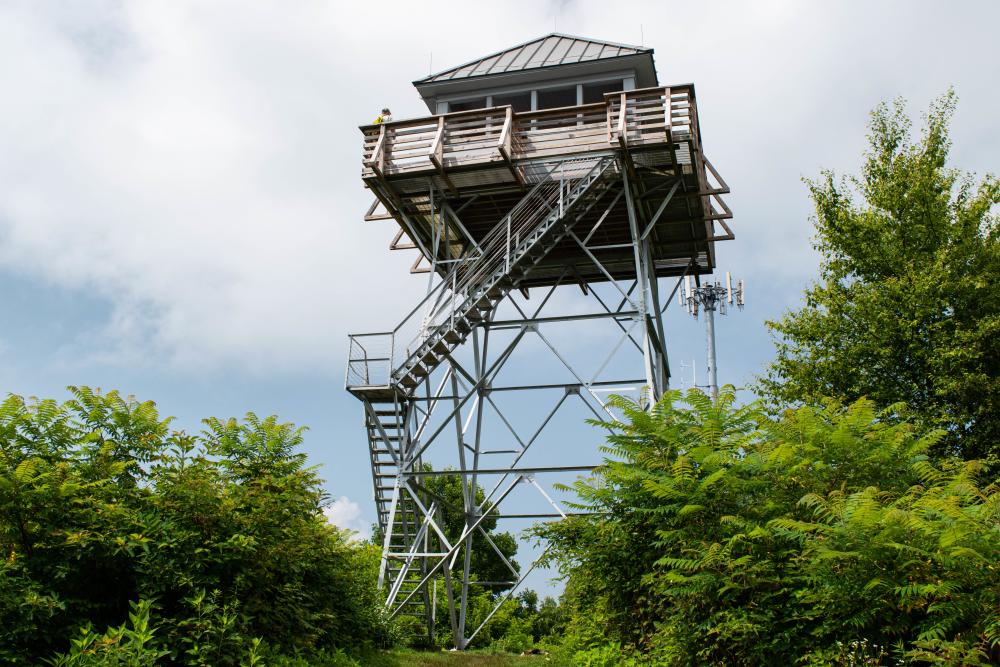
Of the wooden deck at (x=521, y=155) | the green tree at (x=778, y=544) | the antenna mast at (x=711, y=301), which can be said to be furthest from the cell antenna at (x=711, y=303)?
the green tree at (x=778, y=544)

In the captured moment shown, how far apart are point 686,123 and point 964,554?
14.4 m

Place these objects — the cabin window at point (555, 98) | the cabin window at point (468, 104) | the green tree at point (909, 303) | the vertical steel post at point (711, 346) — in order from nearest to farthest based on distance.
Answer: the green tree at point (909, 303) < the cabin window at point (555, 98) < the cabin window at point (468, 104) < the vertical steel post at point (711, 346)

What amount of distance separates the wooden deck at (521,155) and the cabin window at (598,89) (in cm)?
209

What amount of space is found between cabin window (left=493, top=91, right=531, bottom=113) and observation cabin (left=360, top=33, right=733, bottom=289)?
0.09ft

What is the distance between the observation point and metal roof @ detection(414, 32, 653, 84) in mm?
23250

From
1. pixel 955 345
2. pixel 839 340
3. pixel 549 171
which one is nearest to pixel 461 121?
pixel 549 171

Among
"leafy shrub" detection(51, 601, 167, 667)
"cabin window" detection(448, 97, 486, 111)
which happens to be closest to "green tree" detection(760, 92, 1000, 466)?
"cabin window" detection(448, 97, 486, 111)

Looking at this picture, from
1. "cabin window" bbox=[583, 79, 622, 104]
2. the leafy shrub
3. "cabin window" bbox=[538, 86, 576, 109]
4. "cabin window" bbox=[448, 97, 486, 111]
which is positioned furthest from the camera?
"cabin window" bbox=[448, 97, 486, 111]

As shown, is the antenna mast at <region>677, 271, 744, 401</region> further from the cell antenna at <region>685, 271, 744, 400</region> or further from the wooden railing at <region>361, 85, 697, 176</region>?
the wooden railing at <region>361, 85, 697, 176</region>

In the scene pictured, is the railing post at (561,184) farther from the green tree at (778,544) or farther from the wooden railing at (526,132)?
the green tree at (778,544)

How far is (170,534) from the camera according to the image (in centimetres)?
1061

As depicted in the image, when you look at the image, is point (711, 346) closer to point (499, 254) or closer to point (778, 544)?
point (499, 254)

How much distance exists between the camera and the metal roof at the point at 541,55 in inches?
915

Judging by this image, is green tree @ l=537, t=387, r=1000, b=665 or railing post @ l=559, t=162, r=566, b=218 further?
railing post @ l=559, t=162, r=566, b=218
